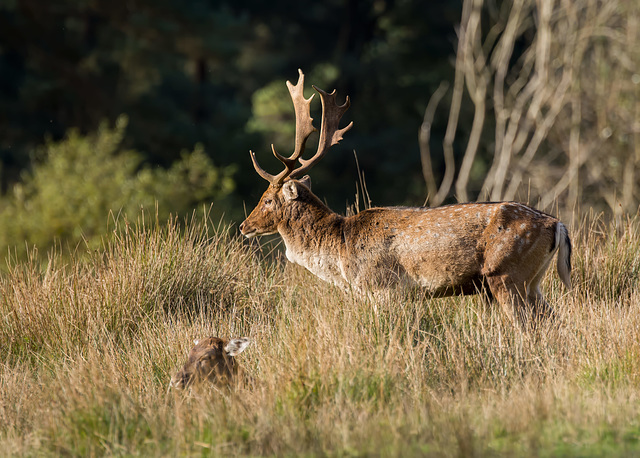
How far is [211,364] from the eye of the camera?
5473 mm

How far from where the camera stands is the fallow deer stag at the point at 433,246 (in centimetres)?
631

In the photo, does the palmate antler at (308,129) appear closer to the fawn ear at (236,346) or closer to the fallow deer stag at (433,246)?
the fallow deer stag at (433,246)

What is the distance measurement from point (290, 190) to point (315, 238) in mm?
500

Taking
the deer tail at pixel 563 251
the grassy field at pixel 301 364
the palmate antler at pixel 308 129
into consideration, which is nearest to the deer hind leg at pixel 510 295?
the grassy field at pixel 301 364

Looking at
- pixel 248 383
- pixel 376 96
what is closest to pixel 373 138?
pixel 376 96

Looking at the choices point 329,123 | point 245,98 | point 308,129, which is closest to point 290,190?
point 308,129

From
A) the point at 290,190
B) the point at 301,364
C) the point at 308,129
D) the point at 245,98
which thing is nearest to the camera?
the point at 301,364

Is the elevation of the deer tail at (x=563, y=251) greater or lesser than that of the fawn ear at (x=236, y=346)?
greater

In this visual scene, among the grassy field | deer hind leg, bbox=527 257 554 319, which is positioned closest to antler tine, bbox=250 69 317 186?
the grassy field

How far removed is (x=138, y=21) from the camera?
73.6 ft

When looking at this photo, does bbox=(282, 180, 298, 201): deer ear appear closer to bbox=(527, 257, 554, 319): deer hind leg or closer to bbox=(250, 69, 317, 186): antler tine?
bbox=(250, 69, 317, 186): antler tine

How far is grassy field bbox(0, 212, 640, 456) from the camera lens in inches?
178

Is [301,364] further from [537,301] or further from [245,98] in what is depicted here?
[245,98]

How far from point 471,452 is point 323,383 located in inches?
47.3
